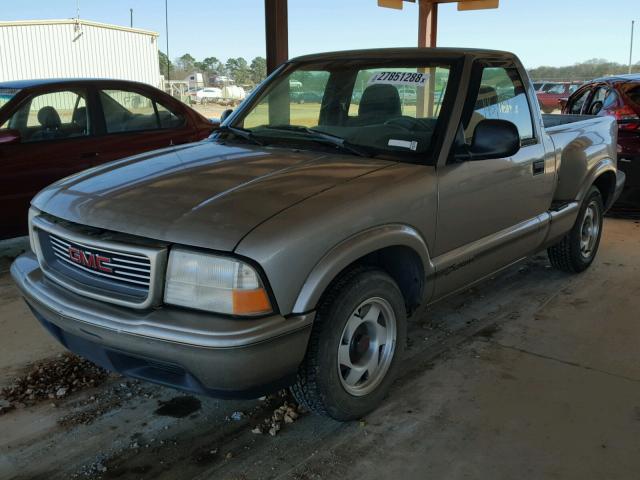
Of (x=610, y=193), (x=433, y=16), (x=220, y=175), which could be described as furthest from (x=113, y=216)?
(x=433, y=16)

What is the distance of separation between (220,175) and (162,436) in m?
1.26

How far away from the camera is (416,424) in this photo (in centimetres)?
295

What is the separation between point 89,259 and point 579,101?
7.93 meters

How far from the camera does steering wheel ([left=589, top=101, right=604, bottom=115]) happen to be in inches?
309

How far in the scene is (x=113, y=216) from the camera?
258 cm

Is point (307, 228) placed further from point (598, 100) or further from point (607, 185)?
point (598, 100)

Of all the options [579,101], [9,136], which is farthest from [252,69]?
[9,136]

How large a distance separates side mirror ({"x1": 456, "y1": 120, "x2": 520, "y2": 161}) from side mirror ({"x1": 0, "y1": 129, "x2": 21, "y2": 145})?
397 cm

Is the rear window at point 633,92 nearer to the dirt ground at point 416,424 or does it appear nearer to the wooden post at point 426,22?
the dirt ground at point 416,424

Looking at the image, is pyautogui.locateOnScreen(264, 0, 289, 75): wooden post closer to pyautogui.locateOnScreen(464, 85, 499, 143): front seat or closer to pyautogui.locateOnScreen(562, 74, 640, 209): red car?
pyautogui.locateOnScreen(562, 74, 640, 209): red car

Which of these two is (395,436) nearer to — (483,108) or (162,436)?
(162,436)

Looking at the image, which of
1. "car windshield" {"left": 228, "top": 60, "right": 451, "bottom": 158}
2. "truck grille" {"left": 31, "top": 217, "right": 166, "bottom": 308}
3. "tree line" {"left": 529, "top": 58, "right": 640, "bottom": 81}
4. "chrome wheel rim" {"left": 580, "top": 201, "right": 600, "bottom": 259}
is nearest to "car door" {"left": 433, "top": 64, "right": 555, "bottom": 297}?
"car windshield" {"left": 228, "top": 60, "right": 451, "bottom": 158}

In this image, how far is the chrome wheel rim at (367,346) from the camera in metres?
2.82

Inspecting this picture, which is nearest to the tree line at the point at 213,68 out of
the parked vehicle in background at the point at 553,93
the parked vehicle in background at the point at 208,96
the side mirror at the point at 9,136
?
the parked vehicle in background at the point at 208,96
